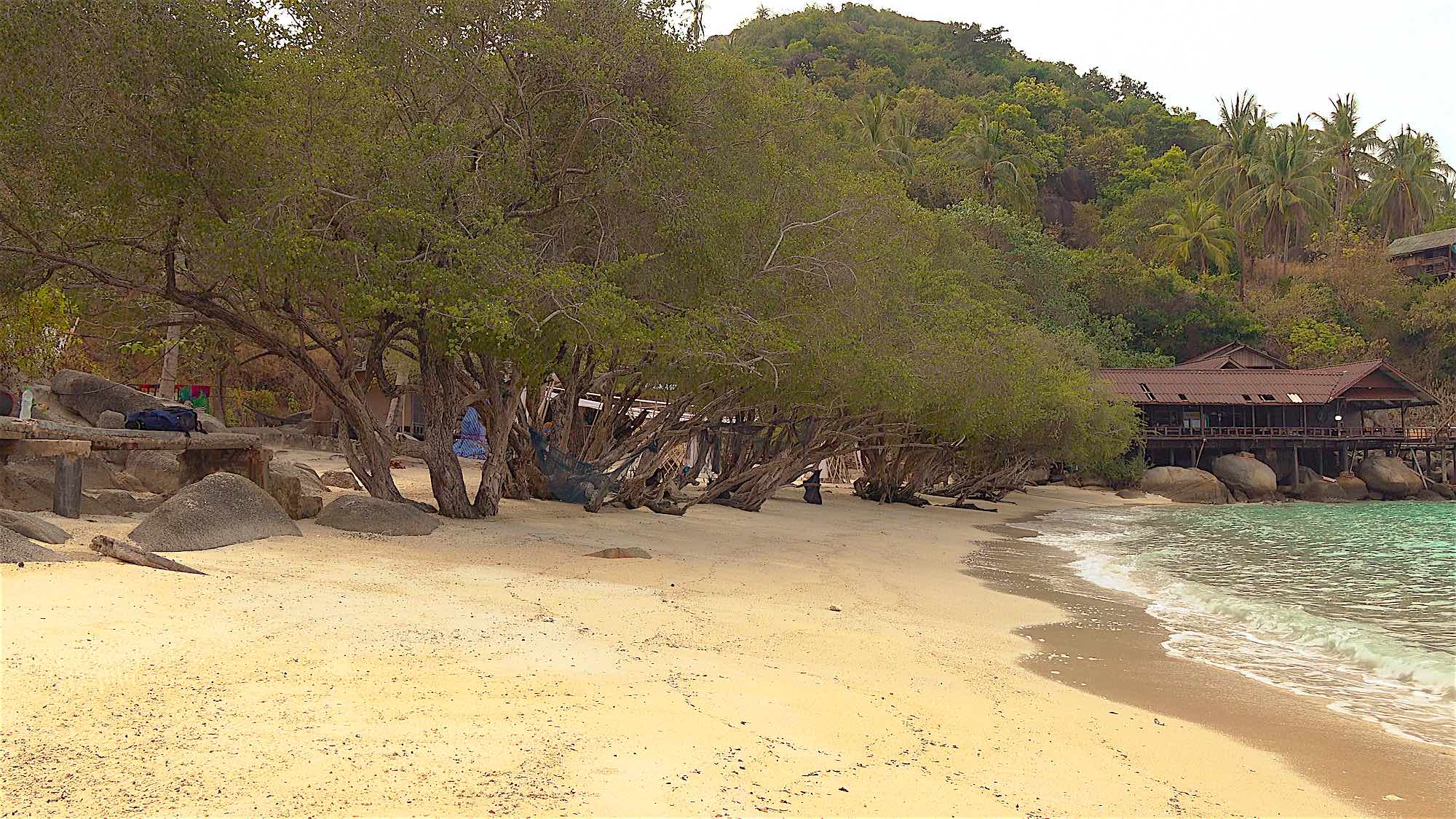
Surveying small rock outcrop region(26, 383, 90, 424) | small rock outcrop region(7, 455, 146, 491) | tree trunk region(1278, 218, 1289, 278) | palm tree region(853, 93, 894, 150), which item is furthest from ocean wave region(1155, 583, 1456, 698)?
tree trunk region(1278, 218, 1289, 278)

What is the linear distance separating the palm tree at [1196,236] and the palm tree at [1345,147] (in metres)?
15.0

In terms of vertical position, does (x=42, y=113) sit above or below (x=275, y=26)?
below

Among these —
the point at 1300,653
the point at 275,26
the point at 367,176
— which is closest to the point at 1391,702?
the point at 1300,653

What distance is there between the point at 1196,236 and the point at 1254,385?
13732 mm

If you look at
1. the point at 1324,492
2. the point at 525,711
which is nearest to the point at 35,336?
the point at 525,711

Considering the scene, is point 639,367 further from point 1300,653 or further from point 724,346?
point 1300,653

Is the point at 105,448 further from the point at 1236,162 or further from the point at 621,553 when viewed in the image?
the point at 1236,162

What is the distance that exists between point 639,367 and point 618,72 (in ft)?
15.5

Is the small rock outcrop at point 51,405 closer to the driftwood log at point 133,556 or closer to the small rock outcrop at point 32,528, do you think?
the small rock outcrop at point 32,528

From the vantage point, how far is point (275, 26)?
1173 centimetres

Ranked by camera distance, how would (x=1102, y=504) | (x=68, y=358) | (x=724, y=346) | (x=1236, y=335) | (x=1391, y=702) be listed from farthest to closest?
(x=1236, y=335) < (x=1102, y=504) < (x=68, y=358) < (x=724, y=346) < (x=1391, y=702)

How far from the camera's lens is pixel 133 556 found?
6746 millimetres

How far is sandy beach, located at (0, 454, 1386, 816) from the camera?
11.9ft

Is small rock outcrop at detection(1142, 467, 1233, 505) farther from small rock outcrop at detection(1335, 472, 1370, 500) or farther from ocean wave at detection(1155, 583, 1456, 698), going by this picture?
ocean wave at detection(1155, 583, 1456, 698)
